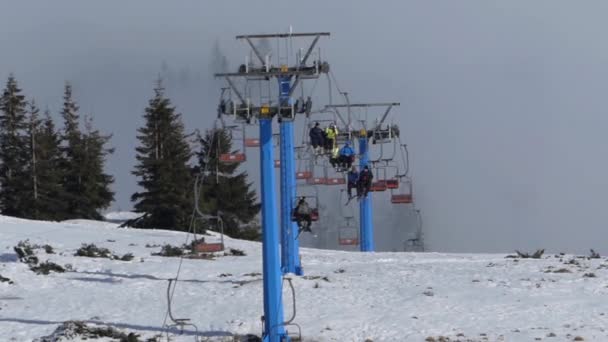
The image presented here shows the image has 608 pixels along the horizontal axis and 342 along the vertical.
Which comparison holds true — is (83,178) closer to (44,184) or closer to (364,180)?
(44,184)

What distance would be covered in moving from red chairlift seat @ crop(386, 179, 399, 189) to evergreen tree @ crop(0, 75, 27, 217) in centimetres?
3177

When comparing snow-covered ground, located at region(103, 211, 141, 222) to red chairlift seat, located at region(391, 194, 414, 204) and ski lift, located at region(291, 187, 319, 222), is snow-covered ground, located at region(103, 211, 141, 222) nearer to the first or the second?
red chairlift seat, located at region(391, 194, 414, 204)

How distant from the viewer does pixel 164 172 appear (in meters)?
61.4

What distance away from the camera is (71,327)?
2102cm


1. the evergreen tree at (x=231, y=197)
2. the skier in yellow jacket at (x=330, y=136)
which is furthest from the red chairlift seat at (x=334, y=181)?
the evergreen tree at (x=231, y=197)

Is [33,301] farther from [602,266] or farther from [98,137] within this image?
[98,137]

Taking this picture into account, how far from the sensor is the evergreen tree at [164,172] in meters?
61.2

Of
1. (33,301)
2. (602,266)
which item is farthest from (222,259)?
(602,266)

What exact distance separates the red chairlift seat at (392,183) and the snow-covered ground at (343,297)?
784 cm

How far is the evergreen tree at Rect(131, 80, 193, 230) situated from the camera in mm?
61250

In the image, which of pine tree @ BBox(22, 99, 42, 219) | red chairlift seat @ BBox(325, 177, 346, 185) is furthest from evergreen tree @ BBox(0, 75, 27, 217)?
red chairlift seat @ BBox(325, 177, 346, 185)

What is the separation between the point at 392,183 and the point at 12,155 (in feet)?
110

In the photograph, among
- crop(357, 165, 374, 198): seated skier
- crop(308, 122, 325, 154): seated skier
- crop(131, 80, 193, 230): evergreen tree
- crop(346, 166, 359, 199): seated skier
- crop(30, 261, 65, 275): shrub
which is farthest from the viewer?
crop(131, 80, 193, 230): evergreen tree

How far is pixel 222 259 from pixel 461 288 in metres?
11.7
